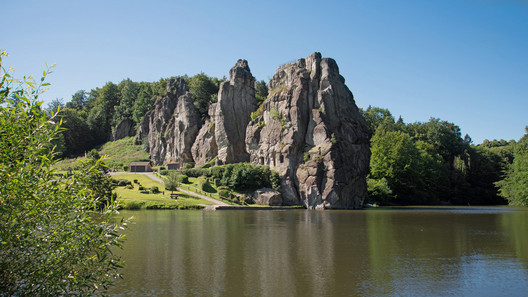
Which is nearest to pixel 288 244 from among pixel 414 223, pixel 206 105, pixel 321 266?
pixel 321 266

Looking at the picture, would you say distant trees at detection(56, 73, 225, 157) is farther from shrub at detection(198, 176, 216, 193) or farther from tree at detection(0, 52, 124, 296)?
tree at detection(0, 52, 124, 296)

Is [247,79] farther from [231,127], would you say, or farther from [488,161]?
[488,161]

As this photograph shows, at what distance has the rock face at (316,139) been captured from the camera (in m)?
66.9

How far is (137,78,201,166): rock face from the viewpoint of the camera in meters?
96.0

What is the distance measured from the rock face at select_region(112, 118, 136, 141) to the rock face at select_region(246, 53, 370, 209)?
58603mm

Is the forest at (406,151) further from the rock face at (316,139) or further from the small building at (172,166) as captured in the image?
the small building at (172,166)

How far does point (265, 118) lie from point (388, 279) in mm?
59932

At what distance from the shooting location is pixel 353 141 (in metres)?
70.9

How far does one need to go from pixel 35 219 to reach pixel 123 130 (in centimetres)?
11544

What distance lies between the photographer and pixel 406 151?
274 ft

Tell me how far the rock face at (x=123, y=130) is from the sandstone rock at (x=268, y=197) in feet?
212

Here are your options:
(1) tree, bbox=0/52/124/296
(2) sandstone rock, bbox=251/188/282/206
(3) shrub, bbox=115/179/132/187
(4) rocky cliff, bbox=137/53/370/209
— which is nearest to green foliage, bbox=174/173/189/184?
(3) shrub, bbox=115/179/132/187

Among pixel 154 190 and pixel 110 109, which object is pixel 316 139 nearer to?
pixel 154 190

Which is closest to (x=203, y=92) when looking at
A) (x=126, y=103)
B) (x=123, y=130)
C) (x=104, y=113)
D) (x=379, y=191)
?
(x=123, y=130)
